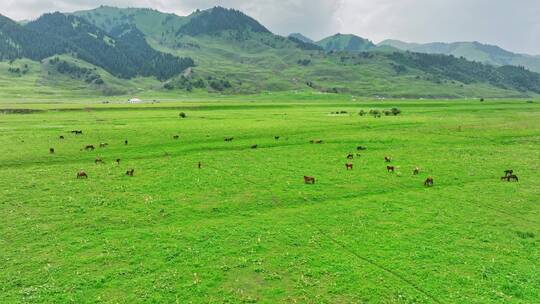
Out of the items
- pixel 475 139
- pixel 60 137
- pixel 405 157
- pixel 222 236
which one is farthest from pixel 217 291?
pixel 475 139

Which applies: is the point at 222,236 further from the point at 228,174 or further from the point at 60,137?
the point at 60,137

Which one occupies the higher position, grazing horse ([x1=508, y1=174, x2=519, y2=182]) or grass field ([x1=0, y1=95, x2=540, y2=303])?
grazing horse ([x1=508, y1=174, x2=519, y2=182])

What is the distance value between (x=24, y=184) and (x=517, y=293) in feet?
157

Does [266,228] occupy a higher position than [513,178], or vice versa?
[513,178]

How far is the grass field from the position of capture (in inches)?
961

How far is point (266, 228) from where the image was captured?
3297 centimetres

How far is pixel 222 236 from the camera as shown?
103ft

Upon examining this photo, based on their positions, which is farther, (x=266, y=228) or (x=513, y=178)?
(x=513, y=178)

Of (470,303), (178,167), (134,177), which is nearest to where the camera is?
(470,303)

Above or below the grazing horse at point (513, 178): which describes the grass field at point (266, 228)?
below

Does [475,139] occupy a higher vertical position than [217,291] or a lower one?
higher

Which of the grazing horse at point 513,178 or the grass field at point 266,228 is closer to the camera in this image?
the grass field at point 266,228

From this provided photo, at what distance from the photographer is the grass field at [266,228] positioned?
2441 cm

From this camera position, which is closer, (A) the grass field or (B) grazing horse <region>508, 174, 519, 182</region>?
(A) the grass field
